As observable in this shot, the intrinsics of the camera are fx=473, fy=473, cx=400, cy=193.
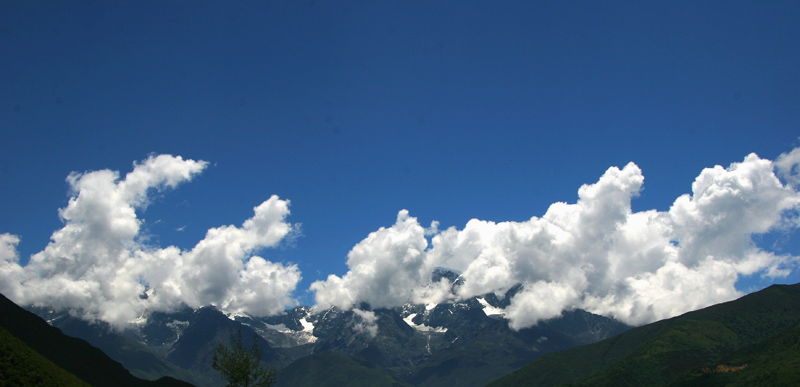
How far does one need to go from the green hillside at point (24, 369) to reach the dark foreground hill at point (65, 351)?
2274 inches

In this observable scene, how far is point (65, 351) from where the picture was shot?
172375 millimetres

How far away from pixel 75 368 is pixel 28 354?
2598 inches

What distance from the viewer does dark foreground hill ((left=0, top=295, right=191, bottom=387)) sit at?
164 metres

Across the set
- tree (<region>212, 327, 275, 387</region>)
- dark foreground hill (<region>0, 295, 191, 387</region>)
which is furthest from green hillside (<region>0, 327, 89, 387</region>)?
dark foreground hill (<region>0, 295, 191, 387</region>)

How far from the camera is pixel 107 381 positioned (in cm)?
16900

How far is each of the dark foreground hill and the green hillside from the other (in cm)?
5775

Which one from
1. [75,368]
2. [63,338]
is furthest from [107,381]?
[63,338]

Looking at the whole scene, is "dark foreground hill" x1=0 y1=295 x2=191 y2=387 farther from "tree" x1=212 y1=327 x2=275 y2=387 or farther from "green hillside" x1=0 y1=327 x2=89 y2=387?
"tree" x1=212 y1=327 x2=275 y2=387

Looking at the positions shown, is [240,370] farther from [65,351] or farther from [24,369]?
[65,351]

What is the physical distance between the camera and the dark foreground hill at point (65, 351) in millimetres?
163750

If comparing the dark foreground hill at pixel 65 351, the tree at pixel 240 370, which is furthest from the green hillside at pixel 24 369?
the dark foreground hill at pixel 65 351

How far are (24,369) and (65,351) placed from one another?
84953 millimetres

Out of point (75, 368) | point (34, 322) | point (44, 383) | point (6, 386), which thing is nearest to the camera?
point (6, 386)

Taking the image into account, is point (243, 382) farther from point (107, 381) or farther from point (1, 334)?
Result: point (107, 381)
